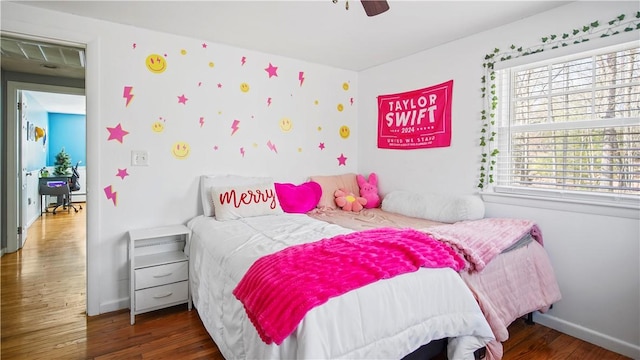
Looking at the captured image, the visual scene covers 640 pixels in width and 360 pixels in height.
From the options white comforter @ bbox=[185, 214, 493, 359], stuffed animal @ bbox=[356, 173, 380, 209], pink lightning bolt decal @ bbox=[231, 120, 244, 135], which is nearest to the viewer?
white comforter @ bbox=[185, 214, 493, 359]

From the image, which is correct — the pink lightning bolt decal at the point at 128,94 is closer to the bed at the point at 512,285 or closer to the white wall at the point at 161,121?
the white wall at the point at 161,121

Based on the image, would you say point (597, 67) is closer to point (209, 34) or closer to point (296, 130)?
point (296, 130)

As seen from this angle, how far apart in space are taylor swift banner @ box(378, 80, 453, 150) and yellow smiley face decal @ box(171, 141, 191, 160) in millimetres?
2047

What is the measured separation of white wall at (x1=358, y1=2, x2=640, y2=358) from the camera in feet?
6.71

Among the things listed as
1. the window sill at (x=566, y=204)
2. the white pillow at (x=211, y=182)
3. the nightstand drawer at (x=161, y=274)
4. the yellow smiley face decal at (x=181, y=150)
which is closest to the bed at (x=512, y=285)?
the window sill at (x=566, y=204)

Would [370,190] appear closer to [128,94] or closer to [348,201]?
[348,201]

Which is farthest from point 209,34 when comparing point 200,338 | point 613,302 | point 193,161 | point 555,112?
point 613,302

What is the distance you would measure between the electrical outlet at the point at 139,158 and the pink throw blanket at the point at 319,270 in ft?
5.43

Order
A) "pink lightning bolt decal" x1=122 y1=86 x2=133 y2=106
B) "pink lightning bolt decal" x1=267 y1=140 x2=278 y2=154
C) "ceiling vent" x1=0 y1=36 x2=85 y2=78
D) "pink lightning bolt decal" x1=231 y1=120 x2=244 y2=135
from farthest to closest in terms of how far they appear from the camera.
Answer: "pink lightning bolt decal" x1=267 y1=140 x2=278 y2=154 → "pink lightning bolt decal" x1=231 y1=120 x2=244 y2=135 → "ceiling vent" x1=0 y1=36 x2=85 y2=78 → "pink lightning bolt decal" x1=122 y1=86 x2=133 y2=106

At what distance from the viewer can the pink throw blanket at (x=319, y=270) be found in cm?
131

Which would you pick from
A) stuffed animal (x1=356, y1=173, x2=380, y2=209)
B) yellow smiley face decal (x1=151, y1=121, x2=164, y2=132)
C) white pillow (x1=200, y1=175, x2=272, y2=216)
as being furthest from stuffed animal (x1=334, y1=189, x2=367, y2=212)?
yellow smiley face decal (x1=151, y1=121, x2=164, y2=132)

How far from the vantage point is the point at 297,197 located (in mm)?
3189

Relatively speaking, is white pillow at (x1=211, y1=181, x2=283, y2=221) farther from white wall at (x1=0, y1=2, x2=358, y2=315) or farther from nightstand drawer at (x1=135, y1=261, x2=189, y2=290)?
nightstand drawer at (x1=135, y1=261, x2=189, y2=290)

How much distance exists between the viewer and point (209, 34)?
9.18 feet
